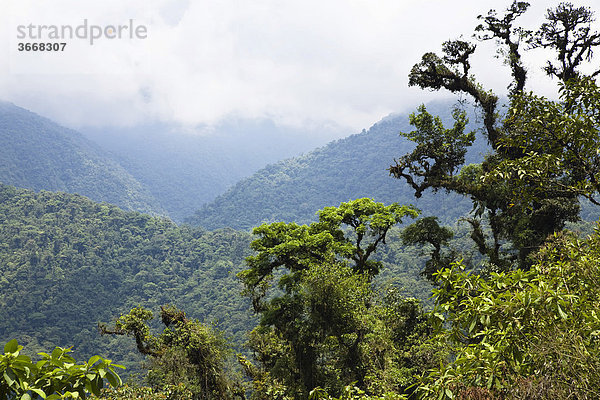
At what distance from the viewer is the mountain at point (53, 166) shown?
15962 centimetres

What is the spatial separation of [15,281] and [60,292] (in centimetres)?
759

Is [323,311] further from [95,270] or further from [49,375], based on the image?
[95,270]

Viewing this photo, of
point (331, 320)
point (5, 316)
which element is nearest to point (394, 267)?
point (331, 320)

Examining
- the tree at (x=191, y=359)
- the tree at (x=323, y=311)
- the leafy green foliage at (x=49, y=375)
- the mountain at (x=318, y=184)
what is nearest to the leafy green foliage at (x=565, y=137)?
the leafy green foliage at (x=49, y=375)

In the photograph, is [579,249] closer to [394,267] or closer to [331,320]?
[331,320]

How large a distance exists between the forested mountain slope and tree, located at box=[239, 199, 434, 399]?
37.6m

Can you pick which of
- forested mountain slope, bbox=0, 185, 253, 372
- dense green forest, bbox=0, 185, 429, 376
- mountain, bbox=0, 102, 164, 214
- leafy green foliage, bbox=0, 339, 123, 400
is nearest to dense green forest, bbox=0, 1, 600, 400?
leafy green foliage, bbox=0, 339, 123, 400

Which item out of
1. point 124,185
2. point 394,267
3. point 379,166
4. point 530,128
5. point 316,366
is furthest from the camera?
point 124,185

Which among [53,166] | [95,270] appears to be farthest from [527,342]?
[53,166]

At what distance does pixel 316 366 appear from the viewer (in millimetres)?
14719

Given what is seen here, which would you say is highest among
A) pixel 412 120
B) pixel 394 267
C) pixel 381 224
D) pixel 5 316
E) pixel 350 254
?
pixel 412 120

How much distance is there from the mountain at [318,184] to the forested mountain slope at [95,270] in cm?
5772

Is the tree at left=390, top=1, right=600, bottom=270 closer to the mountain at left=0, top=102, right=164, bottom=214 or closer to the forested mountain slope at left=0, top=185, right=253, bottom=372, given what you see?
the forested mountain slope at left=0, top=185, right=253, bottom=372

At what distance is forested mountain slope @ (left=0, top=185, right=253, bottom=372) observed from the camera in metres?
58.6
